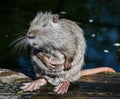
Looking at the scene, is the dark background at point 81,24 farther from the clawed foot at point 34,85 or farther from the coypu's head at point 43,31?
the coypu's head at point 43,31

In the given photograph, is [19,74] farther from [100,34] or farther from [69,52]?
[100,34]

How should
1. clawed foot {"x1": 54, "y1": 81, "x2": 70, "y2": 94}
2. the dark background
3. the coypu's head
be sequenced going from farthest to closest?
1. the dark background
2. clawed foot {"x1": 54, "y1": 81, "x2": 70, "y2": 94}
3. the coypu's head

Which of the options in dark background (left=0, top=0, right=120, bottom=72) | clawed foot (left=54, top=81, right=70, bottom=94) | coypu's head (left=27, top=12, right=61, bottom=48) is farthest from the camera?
dark background (left=0, top=0, right=120, bottom=72)

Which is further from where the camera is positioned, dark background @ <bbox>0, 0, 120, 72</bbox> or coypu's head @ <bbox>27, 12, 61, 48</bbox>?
dark background @ <bbox>0, 0, 120, 72</bbox>

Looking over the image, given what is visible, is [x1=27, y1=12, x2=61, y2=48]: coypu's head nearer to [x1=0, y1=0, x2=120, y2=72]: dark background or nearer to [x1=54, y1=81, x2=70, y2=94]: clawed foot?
[x1=54, y1=81, x2=70, y2=94]: clawed foot

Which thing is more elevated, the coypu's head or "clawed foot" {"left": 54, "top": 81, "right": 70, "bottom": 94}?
the coypu's head

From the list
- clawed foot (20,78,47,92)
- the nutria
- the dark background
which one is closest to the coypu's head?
the nutria
